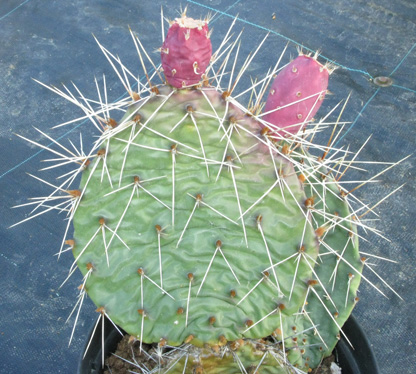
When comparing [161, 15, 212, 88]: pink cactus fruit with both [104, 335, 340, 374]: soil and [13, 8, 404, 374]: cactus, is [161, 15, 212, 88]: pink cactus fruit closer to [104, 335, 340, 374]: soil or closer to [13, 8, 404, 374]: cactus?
[13, 8, 404, 374]: cactus

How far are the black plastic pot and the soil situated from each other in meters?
0.02

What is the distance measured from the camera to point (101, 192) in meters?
0.89

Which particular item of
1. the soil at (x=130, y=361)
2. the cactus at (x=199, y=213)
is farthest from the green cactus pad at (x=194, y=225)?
the soil at (x=130, y=361)

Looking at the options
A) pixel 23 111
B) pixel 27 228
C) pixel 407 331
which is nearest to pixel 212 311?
pixel 407 331

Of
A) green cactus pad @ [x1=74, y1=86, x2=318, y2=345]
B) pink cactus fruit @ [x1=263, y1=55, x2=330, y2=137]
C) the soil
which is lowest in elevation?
the soil

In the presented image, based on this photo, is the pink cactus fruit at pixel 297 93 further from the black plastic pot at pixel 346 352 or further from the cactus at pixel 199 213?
the black plastic pot at pixel 346 352

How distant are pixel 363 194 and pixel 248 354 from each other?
115 cm

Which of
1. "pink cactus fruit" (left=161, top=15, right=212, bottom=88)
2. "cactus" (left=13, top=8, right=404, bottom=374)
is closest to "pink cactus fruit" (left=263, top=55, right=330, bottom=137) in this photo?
"cactus" (left=13, top=8, right=404, bottom=374)

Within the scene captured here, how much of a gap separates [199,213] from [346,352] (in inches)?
24.7

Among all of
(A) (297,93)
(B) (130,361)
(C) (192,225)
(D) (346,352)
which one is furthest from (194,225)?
(D) (346,352)

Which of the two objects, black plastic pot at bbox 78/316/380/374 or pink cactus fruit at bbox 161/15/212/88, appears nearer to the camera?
pink cactus fruit at bbox 161/15/212/88

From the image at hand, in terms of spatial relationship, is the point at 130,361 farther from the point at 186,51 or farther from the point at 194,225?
the point at 186,51

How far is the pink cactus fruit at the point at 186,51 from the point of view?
2.54ft

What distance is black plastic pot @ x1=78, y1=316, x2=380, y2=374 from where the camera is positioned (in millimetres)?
1146
